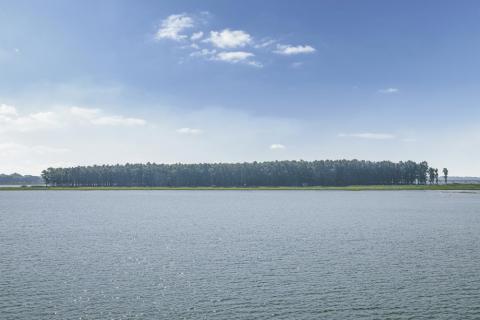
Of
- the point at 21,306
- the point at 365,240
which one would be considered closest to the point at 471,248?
the point at 365,240

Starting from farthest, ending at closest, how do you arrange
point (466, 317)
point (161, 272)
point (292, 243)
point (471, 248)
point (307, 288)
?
point (292, 243) < point (471, 248) < point (161, 272) < point (307, 288) < point (466, 317)

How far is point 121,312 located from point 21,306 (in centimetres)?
806

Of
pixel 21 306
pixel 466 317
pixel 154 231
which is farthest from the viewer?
pixel 154 231

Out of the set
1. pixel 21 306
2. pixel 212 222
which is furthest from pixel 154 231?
pixel 21 306

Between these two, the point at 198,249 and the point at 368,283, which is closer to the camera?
the point at 368,283

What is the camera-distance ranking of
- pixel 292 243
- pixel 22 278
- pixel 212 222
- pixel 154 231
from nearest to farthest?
1. pixel 22 278
2. pixel 292 243
3. pixel 154 231
4. pixel 212 222

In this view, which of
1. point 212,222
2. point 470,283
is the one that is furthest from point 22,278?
point 212,222

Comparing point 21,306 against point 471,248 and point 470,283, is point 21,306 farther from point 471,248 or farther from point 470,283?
point 471,248

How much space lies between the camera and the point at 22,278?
41.0 m

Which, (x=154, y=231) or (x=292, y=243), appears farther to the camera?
(x=154, y=231)

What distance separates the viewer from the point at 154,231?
77625mm

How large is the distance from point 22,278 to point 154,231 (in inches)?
1457

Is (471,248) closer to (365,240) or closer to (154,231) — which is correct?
(365,240)

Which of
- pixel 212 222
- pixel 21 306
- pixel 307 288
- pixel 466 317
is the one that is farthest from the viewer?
pixel 212 222
